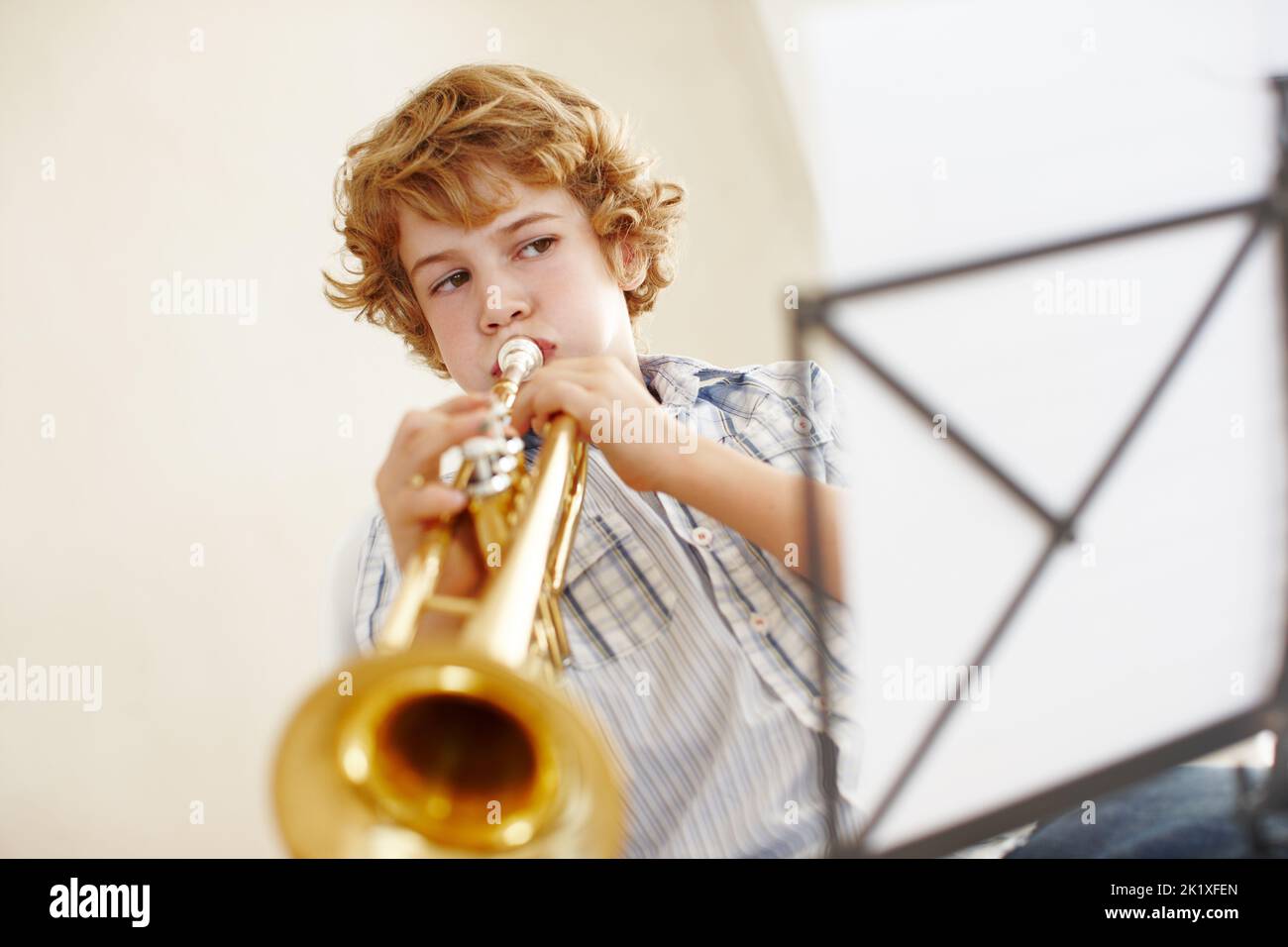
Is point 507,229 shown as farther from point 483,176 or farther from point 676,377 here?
point 676,377

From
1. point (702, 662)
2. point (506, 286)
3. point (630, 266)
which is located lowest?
point (702, 662)

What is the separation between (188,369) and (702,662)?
0.73 metres

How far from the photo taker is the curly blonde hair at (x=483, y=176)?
1067 millimetres

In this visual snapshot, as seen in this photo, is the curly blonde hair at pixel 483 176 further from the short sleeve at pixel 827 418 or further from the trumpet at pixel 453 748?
the trumpet at pixel 453 748

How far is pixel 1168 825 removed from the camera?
907 mm

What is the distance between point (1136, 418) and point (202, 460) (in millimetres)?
1013

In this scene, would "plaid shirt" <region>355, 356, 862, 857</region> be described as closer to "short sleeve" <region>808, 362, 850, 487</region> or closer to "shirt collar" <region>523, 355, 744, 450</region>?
"short sleeve" <region>808, 362, 850, 487</region>

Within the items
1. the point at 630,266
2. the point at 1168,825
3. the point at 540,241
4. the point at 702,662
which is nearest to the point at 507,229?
the point at 540,241

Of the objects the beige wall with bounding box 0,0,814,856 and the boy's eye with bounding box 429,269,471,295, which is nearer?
the boy's eye with bounding box 429,269,471,295

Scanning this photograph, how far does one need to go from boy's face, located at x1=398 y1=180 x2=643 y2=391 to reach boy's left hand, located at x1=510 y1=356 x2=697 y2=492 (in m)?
0.11


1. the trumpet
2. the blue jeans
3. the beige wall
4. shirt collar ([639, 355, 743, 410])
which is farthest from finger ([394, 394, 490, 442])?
the blue jeans

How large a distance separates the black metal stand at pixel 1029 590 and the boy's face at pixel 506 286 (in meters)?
0.30

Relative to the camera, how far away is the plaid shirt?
91cm

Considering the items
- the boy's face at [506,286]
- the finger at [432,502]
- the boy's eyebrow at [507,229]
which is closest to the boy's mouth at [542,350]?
the boy's face at [506,286]
